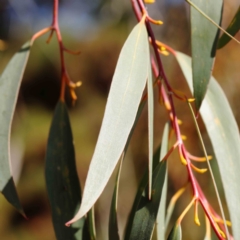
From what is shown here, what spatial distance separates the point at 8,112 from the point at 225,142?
0.30 metres

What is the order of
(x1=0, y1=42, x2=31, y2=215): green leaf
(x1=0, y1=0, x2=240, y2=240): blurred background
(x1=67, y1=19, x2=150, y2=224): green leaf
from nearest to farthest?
(x1=67, y1=19, x2=150, y2=224): green leaf < (x1=0, y1=42, x2=31, y2=215): green leaf < (x1=0, y1=0, x2=240, y2=240): blurred background

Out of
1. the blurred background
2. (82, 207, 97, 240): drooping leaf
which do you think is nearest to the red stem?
(82, 207, 97, 240): drooping leaf

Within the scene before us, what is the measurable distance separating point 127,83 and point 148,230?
17 centimetres

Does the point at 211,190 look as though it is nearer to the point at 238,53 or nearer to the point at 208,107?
the point at 238,53

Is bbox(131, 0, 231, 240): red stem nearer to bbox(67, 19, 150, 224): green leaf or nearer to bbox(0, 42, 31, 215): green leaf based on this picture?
bbox(67, 19, 150, 224): green leaf

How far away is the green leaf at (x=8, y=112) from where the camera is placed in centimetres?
50

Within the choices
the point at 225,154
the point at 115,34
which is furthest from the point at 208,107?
the point at 115,34

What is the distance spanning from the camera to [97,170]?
379mm

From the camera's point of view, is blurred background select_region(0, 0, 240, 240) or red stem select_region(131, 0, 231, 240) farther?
blurred background select_region(0, 0, 240, 240)

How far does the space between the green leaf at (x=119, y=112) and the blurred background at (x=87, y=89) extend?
1.46m

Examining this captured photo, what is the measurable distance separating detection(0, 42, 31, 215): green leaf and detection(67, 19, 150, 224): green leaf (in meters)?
0.15

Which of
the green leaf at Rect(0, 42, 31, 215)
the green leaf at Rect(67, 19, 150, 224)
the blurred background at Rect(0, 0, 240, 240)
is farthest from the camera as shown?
the blurred background at Rect(0, 0, 240, 240)

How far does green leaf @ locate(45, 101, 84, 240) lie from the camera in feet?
1.82

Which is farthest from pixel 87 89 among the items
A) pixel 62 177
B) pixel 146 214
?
pixel 146 214
